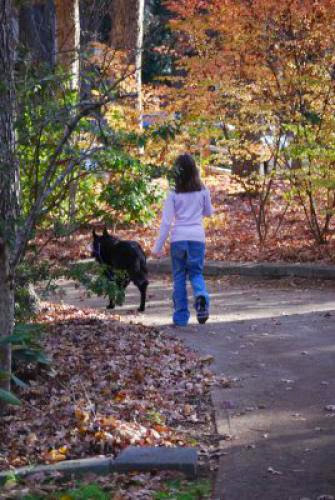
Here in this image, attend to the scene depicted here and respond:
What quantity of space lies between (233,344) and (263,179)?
284 inches

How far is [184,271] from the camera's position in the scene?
35.4 feet

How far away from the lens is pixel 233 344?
32.1ft

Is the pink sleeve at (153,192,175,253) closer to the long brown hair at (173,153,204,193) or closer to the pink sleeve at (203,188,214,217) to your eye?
the long brown hair at (173,153,204,193)

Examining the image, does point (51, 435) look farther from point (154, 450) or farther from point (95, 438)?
point (154, 450)

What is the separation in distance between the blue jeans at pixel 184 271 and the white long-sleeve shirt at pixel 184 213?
0.10 m

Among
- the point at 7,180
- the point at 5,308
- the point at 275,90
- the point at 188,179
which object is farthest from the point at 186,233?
the point at 275,90

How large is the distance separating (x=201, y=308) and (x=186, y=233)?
87cm

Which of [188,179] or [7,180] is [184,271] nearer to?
[188,179]

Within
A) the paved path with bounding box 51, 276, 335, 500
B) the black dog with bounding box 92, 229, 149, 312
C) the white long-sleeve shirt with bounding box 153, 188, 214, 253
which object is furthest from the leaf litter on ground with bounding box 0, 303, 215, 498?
the black dog with bounding box 92, 229, 149, 312

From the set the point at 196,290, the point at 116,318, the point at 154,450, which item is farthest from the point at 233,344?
the point at 154,450

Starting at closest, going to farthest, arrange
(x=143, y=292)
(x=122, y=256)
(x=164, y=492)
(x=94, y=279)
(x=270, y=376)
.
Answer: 1. (x=164, y=492)
2. (x=94, y=279)
3. (x=270, y=376)
4. (x=122, y=256)
5. (x=143, y=292)

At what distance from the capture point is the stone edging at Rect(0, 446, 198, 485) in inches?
226

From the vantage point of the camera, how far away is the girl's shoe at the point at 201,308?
1070 centimetres

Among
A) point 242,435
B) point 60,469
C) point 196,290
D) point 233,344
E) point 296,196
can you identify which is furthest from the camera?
point 296,196
